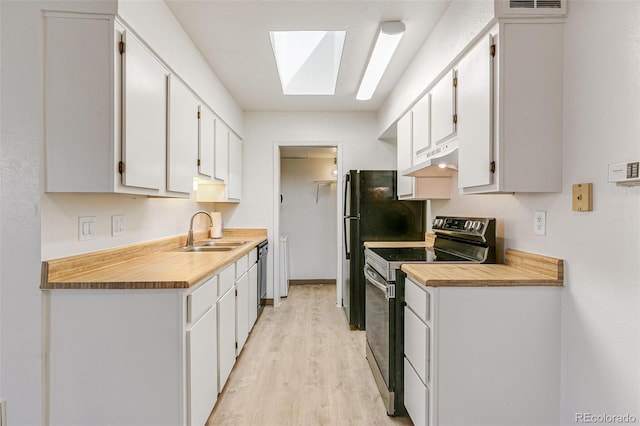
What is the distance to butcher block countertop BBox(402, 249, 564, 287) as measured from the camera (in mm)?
1522

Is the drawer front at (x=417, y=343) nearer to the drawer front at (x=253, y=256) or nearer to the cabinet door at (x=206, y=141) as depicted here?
the drawer front at (x=253, y=256)

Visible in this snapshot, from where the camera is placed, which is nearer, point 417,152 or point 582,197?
point 582,197

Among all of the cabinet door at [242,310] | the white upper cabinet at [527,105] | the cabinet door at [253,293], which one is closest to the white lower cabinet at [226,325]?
the cabinet door at [242,310]

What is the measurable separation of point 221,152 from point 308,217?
7.91 ft

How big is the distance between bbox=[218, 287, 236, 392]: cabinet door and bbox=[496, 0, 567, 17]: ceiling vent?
214 cm

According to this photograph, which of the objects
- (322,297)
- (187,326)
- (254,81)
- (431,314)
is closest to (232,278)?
(187,326)

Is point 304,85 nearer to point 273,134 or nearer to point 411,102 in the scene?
point 273,134

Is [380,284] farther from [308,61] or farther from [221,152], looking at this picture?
[308,61]

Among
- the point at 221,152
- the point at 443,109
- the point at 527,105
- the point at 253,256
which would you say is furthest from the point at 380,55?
the point at 253,256

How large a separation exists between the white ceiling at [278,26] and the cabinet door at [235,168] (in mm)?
715

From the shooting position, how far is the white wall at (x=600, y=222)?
1223 millimetres

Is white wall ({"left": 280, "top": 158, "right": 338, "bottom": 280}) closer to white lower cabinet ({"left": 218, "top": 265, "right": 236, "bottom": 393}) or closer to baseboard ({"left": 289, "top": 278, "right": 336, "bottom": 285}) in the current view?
baseboard ({"left": 289, "top": 278, "right": 336, "bottom": 285})

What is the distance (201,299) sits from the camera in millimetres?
1706

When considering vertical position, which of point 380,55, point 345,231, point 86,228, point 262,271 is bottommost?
point 262,271
